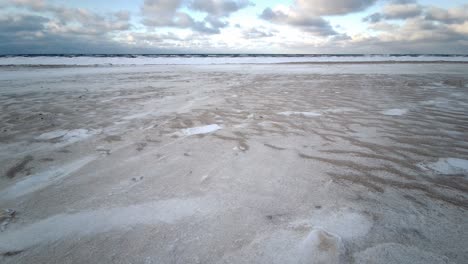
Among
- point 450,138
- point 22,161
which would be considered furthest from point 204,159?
point 450,138

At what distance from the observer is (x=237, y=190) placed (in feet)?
6.48

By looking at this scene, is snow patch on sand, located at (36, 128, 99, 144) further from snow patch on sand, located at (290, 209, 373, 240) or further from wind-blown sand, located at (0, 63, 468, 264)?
snow patch on sand, located at (290, 209, 373, 240)

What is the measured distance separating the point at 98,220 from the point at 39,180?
0.98 meters

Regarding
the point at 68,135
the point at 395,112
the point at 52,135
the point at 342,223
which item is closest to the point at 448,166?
the point at 342,223

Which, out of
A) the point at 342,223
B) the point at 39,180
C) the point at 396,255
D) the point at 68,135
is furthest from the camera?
the point at 68,135

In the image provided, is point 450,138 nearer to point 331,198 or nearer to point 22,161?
point 331,198

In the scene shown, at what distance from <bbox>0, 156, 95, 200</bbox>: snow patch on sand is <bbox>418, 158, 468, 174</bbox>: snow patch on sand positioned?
330 centimetres

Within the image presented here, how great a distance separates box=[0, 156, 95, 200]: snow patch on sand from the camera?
1.99 meters

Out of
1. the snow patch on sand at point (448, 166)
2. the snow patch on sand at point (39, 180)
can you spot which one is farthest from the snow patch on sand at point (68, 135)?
the snow patch on sand at point (448, 166)

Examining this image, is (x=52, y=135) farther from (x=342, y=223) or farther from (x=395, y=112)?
(x=395, y=112)

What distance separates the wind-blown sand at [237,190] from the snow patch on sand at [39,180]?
0.05 feet

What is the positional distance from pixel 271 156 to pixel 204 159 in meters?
0.70

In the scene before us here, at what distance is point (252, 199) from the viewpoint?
184cm

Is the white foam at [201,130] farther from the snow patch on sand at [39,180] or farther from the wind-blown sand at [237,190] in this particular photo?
the snow patch on sand at [39,180]
